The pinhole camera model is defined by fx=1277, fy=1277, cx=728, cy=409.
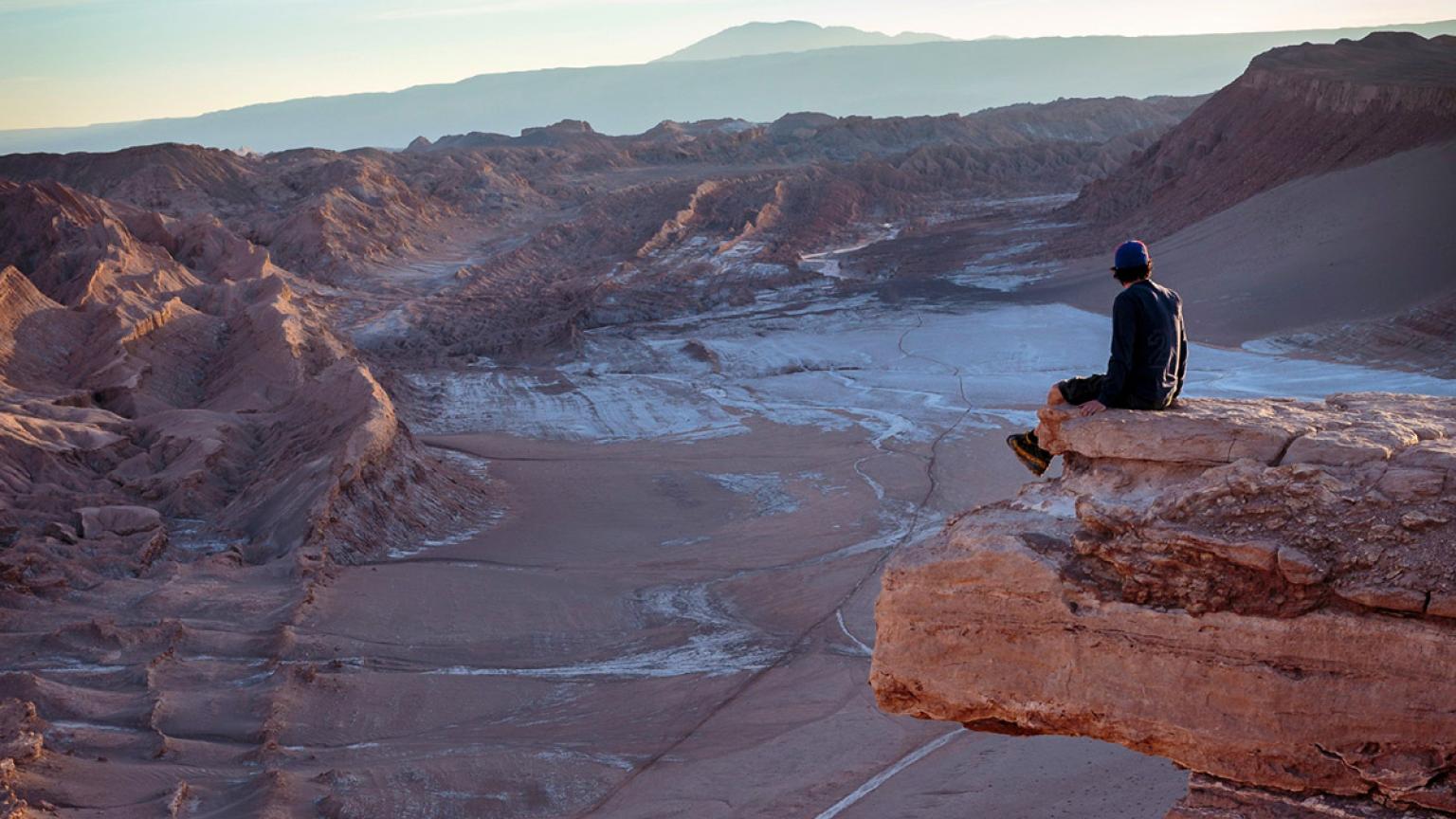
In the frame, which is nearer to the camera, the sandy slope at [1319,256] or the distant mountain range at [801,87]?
the sandy slope at [1319,256]

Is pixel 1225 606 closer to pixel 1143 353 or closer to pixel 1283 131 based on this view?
pixel 1143 353

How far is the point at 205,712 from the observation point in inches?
290

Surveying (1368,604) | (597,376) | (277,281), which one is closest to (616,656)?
(1368,604)

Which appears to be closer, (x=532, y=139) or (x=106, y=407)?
(x=106, y=407)

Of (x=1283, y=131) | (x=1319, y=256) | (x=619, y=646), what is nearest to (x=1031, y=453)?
(x=619, y=646)

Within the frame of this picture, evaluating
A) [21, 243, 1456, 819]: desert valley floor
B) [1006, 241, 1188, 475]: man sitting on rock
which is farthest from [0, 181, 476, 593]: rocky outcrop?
[1006, 241, 1188, 475]: man sitting on rock

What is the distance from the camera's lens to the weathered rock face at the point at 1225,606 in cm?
349

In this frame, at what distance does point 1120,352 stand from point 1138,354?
7 centimetres

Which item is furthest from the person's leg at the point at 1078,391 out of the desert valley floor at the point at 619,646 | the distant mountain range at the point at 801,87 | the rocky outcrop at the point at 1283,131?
the distant mountain range at the point at 801,87

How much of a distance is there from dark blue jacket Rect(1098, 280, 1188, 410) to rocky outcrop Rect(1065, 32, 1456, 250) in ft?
63.4

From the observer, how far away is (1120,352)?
438 centimetres

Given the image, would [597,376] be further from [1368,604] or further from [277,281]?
[1368,604]

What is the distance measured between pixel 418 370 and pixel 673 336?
442cm

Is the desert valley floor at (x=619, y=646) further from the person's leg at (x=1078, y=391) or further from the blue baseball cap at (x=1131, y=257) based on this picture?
the blue baseball cap at (x=1131, y=257)
